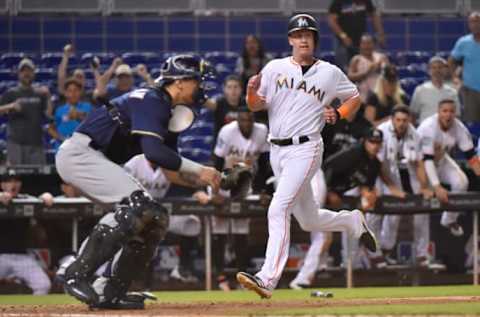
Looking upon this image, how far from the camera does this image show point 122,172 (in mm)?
8031

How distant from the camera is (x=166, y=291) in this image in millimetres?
11523

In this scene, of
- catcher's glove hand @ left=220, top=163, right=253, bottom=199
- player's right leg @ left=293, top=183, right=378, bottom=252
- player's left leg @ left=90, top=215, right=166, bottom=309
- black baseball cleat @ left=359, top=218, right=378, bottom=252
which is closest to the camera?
player's left leg @ left=90, top=215, right=166, bottom=309

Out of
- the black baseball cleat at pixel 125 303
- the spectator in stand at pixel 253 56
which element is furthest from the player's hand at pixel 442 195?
the black baseball cleat at pixel 125 303

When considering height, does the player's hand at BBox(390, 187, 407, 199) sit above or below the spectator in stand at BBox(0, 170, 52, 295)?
above

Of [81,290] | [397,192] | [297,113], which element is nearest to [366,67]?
[397,192]

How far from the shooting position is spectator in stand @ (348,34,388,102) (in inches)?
558

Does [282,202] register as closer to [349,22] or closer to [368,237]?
[368,237]

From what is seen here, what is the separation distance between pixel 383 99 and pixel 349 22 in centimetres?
195

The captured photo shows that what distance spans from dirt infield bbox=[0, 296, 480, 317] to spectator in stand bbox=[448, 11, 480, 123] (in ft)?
18.5

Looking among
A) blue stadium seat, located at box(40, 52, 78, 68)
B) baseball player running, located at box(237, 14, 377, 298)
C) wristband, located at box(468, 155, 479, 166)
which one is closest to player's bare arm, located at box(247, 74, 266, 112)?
baseball player running, located at box(237, 14, 377, 298)

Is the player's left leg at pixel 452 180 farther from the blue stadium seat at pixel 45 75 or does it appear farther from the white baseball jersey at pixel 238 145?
the blue stadium seat at pixel 45 75

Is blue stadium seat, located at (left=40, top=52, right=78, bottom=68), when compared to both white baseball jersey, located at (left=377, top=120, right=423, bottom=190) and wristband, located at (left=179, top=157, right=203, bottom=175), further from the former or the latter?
wristband, located at (left=179, top=157, right=203, bottom=175)

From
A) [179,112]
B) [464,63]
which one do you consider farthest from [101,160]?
[464,63]

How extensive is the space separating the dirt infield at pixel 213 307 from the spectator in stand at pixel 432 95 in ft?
16.3
